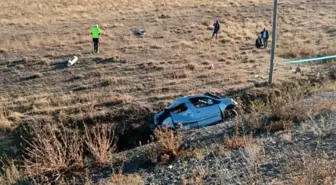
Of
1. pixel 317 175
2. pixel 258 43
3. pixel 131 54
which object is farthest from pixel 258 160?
pixel 258 43

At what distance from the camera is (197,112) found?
15.0 m

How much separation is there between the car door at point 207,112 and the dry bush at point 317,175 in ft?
26.4

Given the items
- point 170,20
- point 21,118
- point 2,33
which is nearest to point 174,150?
point 21,118

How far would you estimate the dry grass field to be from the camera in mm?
18895

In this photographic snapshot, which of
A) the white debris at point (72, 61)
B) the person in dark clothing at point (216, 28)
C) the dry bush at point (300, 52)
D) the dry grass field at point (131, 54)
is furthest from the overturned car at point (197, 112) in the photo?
the person in dark clothing at point (216, 28)

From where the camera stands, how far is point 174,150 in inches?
346

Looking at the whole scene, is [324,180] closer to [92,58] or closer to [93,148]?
[93,148]

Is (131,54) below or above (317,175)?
below

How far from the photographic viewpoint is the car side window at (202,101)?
15258 mm

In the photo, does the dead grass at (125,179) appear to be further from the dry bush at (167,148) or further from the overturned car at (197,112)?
the overturned car at (197,112)

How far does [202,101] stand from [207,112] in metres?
0.54

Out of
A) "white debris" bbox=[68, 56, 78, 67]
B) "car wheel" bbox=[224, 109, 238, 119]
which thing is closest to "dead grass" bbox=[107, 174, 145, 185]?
"car wheel" bbox=[224, 109, 238, 119]

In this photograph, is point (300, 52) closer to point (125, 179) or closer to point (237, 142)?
point (237, 142)

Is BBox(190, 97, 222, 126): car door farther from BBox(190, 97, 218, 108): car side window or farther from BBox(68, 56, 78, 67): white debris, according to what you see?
BBox(68, 56, 78, 67): white debris
